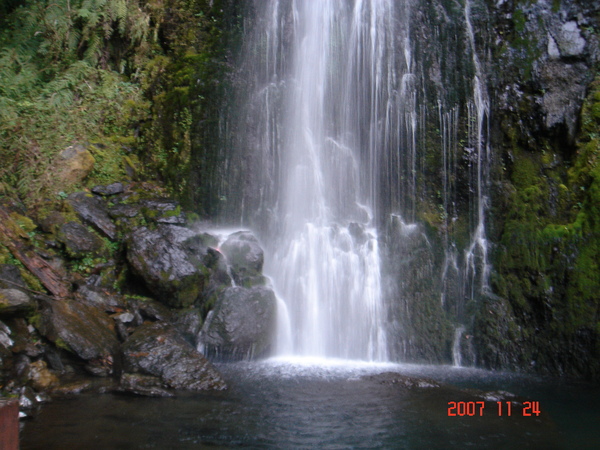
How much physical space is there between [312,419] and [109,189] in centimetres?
699

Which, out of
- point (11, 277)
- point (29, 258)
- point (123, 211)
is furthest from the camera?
point (123, 211)

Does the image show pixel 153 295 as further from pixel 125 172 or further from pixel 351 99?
pixel 351 99

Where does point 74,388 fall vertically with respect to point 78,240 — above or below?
below

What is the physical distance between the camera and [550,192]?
9023 millimetres

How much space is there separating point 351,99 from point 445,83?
2311mm

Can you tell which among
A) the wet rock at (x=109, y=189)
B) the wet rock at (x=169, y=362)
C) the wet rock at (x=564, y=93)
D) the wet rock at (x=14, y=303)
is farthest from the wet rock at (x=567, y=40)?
the wet rock at (x=14, y=303)

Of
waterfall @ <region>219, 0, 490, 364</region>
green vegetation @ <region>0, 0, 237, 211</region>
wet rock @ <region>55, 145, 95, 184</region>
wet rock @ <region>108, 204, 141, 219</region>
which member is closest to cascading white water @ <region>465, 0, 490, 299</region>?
waterfall @ <region>219, 0, 490, 364</region>

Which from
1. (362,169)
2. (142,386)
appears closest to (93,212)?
(142,386)

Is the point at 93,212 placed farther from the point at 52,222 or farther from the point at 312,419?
the point at 312,419

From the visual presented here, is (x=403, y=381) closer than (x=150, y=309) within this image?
Yes

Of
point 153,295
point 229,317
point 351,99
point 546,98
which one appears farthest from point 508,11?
point 153,295

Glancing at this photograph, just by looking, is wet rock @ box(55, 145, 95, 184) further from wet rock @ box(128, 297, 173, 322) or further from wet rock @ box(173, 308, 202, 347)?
wet rock @ box(173, 308, 202, 347)

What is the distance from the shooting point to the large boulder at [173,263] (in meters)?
8.30

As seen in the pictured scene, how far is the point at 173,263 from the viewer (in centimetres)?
848
